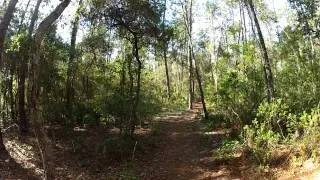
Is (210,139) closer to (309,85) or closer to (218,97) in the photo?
(218,97)

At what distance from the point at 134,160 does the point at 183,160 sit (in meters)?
1.51

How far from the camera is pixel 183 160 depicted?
1241 centimetres

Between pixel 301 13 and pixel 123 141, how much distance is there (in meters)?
9.29

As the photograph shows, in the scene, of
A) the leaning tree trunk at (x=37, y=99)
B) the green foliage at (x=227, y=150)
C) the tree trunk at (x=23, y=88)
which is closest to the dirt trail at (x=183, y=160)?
the green foliage at (x=227, y=150)

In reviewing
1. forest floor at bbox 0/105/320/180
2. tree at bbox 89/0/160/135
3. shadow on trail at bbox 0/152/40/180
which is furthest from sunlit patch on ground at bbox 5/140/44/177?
tree at bbox 89/0/160/135

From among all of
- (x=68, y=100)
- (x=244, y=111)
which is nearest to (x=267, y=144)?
(x=244, y=111)

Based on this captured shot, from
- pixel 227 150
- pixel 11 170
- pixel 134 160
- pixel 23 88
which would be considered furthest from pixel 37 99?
pixel 23 88

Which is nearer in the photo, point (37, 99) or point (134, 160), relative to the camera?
point (37, 99)

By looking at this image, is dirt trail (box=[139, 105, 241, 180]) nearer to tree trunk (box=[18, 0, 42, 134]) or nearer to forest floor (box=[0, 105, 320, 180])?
forest floor (box=[0, 105, 320, 180])

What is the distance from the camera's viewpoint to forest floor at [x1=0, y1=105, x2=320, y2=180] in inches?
418

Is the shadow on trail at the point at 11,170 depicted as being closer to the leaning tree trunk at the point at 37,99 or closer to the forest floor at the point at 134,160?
the forest floor at the point at 134,160

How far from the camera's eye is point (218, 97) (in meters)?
17.1

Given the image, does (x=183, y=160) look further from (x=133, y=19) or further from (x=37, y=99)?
(x=37, y=99)

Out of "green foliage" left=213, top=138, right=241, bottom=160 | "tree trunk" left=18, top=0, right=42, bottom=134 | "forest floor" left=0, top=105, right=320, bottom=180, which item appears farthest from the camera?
"tree trunk" left=18, top=0, right=42, bottom=134
